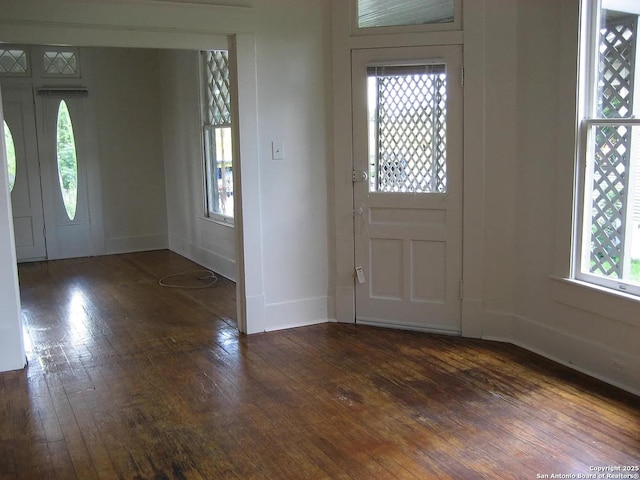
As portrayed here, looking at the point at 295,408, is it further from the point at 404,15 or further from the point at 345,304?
the point at 404,15

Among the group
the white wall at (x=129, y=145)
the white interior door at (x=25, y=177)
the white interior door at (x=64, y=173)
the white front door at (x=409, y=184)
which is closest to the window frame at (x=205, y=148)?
the white wall at (x=129, y=145)

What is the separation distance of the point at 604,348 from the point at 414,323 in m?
1.38

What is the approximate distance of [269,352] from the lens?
4.29m

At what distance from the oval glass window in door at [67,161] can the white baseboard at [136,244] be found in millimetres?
568

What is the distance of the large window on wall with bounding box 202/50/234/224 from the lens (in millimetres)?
6406

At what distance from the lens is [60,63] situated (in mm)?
7527

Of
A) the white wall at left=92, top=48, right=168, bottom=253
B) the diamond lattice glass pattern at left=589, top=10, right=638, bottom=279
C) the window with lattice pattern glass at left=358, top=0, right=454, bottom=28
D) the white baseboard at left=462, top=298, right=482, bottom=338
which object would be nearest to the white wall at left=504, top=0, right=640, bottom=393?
the diamond lattice glass pattern at left=589, top=10, right=638, bottom=279

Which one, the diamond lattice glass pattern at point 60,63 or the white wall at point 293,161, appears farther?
the diamond lattice glass pattern at point 60,63

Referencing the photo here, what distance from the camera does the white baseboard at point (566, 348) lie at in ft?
11.5

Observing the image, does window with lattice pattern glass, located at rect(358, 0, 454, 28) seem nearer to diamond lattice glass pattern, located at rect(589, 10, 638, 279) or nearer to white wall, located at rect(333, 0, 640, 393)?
white wall, located at rect(333, 0, 640, 393)

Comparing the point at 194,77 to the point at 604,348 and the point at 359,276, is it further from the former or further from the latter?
the point at 604,348

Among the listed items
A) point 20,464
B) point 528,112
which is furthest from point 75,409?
point 528,112

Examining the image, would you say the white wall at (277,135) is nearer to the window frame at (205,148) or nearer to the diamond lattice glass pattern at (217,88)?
the diamond lattice glass pattern at (217,88)

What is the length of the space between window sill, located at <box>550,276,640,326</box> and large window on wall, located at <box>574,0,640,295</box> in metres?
0.06
